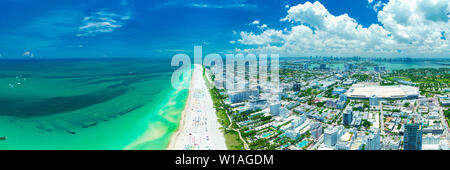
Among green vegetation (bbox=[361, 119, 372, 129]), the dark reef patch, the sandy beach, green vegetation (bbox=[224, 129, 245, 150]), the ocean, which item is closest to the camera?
green vegetation (bbox=[224, 129, 245, 150])

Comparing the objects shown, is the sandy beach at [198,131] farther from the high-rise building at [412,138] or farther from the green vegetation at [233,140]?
the high-rise building at [412,138]

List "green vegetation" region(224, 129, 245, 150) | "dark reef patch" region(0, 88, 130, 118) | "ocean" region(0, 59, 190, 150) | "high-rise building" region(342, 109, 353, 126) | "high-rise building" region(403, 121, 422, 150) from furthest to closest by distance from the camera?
"dark reef patch" region(0, 88, 130, 118), "high-rise building" region(342, 109, 353, 126), "ocean" region(0, 59, 190, 150), "green vegetation" region(224, 129, 245, 150), "high-rise building" region(403, 121, 422, 150)

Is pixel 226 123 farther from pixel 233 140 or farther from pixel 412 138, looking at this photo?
pixel 412 138

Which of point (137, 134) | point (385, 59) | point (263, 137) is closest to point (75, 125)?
point (137, 134)

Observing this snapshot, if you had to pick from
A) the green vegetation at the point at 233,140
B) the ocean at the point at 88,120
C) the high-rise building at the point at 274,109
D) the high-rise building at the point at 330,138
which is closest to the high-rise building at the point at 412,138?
the high-rise building at the point at 330,138

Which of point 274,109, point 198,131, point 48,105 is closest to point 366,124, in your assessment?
point 274,109

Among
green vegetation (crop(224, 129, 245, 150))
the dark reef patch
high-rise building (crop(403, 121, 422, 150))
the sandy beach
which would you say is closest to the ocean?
the dark reef patch

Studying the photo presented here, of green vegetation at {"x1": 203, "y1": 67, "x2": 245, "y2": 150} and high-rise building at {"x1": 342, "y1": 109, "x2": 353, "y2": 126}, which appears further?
high-rise building at {"x1": 342, "y1": 109, "x2": 353, "y2": 126}

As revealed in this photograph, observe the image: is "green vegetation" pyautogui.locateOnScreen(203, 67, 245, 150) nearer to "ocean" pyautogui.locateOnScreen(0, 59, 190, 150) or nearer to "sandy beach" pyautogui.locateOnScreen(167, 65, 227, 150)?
"sandy beach" pyautogui.locateOnScreen(167, 65, 227, 150)
